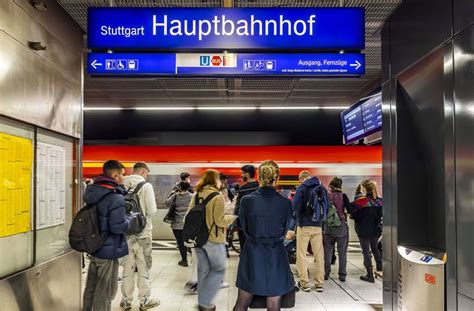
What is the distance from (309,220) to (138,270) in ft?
7.52

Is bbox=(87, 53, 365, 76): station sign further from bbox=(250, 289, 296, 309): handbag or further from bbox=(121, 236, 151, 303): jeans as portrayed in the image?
bbox=(121, 236, 151, 303): jeans

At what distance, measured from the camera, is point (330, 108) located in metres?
9.25

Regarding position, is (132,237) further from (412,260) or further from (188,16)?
(412,260)

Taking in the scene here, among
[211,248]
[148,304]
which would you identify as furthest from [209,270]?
[148,304]

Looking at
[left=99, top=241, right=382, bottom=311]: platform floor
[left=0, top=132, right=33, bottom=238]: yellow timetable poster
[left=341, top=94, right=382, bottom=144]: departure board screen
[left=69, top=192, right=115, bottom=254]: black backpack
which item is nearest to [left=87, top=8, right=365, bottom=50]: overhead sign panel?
[left=0, top=132, right=33, bottom=238]: yellow timetable poster

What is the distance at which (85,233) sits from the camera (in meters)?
3.42

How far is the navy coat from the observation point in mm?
3133

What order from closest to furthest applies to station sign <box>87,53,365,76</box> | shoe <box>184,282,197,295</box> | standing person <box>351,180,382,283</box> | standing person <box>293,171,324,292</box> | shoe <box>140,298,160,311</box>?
station sign <box>87,53,365,76</box> < shoe <box>140,298,160,311</box> < shoe <box>184,282,197,295</box> < standing person <box>293,171,324,292</box> < standing person <box>351,180,382,283</box>

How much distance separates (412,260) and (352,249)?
240 inches

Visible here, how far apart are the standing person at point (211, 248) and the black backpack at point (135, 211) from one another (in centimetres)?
54

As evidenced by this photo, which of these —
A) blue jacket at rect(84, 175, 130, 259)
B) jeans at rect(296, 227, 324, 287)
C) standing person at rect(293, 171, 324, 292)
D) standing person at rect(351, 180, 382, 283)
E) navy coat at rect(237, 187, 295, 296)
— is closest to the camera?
navy coat at rect(237, 187, 295, 296)

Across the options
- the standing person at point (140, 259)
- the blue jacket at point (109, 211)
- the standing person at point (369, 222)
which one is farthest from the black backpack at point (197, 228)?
the standing person at point (369, 222)

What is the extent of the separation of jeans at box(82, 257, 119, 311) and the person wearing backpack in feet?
8.33

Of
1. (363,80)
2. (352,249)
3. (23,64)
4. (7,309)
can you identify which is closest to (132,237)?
(7,309)
